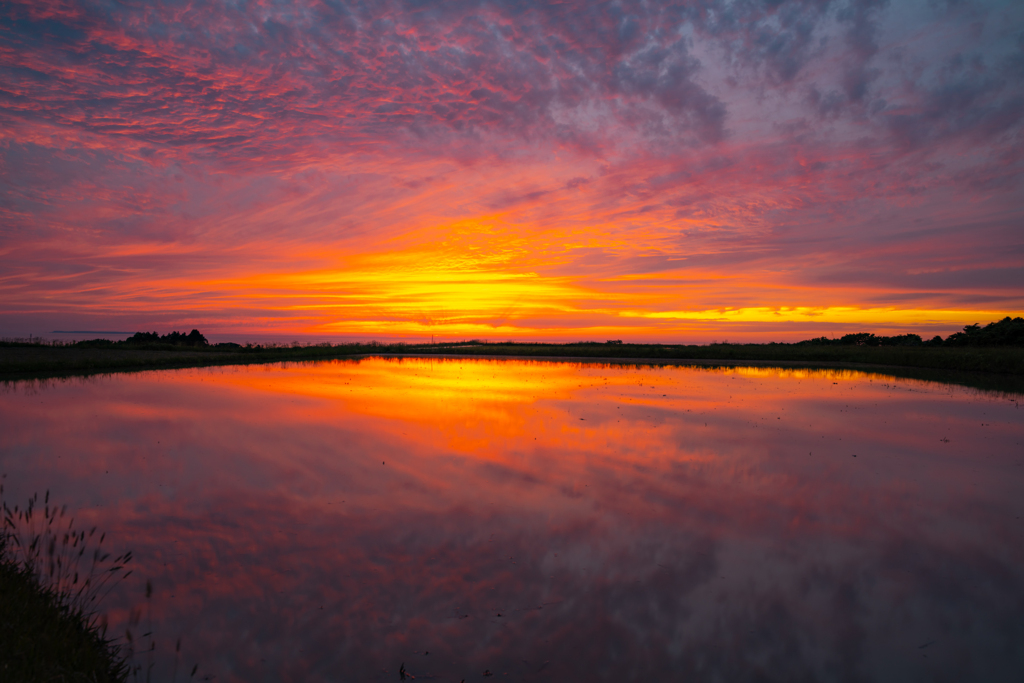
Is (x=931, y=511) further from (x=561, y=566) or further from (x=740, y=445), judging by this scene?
(x=561, y=566)

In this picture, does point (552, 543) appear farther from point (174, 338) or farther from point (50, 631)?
point (174, 338)

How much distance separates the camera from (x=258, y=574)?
18.4 feet

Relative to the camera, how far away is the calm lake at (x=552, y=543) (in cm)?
442

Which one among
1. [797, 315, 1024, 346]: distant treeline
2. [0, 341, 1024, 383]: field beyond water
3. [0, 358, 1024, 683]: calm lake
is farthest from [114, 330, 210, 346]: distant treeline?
[797, 315, 1024, 346]: distant treeline

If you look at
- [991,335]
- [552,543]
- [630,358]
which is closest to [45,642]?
[552,543]

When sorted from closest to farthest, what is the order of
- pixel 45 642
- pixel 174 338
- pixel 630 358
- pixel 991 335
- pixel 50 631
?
pixel 45 642 < pixel 50 631 < pixel 630 358 < pixel 991 335 < pixel 174 338

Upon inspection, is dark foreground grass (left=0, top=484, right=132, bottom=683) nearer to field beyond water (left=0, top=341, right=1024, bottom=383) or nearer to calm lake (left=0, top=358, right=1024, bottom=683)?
calm lake (left=0, top=358, right=1024, bottom=683)

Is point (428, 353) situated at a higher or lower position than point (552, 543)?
higher

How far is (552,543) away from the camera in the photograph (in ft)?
21.2

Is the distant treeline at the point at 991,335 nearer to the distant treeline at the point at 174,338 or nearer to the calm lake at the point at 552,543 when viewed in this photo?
the calm lake at the point at 552,543

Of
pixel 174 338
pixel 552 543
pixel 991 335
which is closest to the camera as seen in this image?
pixel 552 543

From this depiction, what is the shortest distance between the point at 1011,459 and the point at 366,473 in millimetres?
13253

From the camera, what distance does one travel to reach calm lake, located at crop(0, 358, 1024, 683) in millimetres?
4418

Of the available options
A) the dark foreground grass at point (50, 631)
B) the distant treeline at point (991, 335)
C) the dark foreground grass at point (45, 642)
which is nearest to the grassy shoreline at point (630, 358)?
the distant treeline at point (991, 335)
